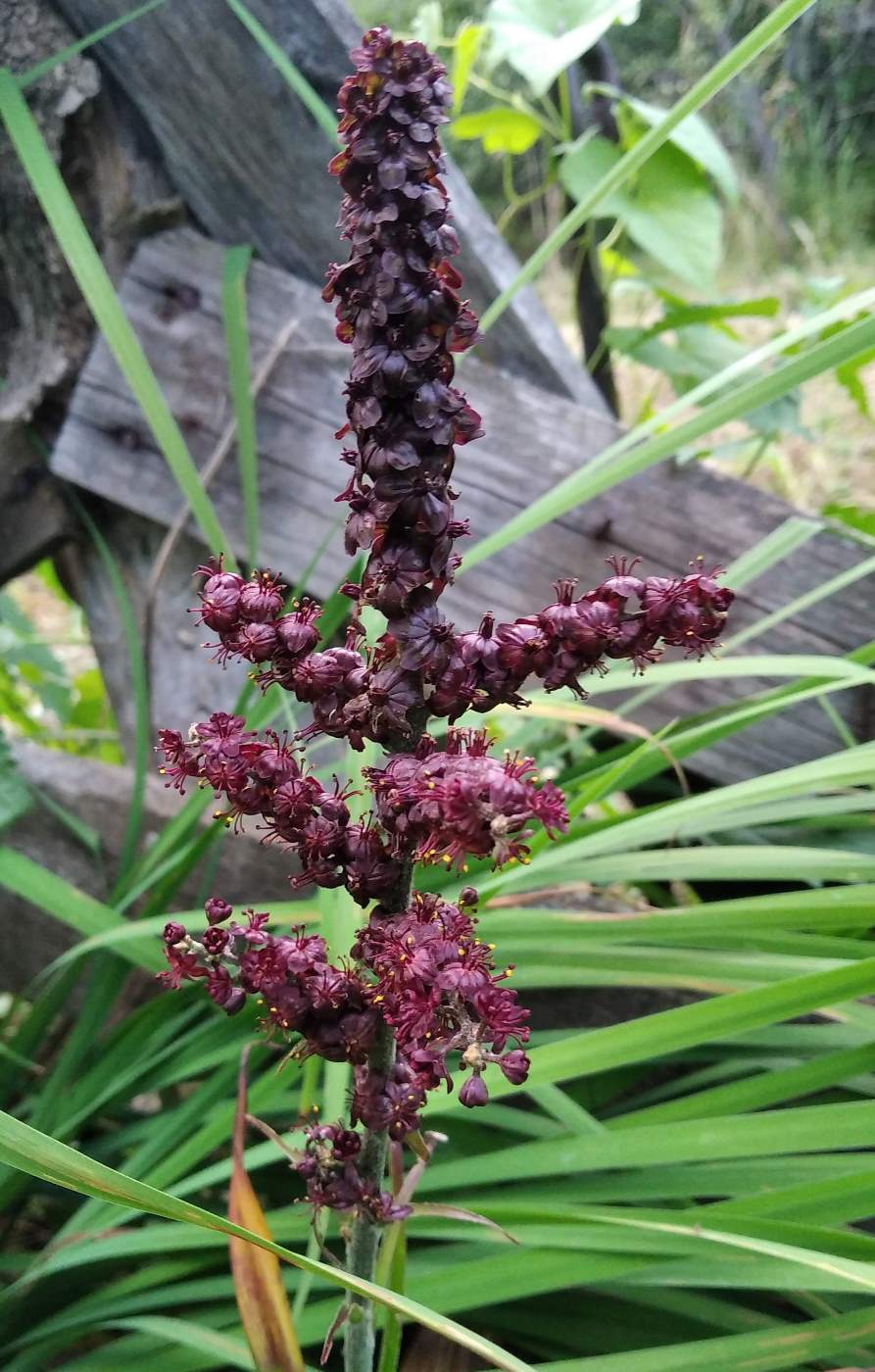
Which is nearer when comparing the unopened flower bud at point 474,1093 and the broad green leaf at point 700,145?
the unopened flower bud at point 474,1093

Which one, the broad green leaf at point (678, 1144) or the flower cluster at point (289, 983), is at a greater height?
the broad green leaf at point (678, 1144)

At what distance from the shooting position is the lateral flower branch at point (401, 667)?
377mm

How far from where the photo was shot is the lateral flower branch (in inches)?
14.9

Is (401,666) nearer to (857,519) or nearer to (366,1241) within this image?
(366,1241)

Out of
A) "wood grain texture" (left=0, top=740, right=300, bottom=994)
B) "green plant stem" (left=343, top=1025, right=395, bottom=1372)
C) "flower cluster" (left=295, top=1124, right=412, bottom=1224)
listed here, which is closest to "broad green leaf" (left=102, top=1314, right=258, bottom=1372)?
"green plant stem" (left=343, top=1025, right=395, bottom=1372)

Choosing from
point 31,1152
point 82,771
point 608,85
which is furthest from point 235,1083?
point 608,85

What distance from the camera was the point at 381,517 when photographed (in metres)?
0.40

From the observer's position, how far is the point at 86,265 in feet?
2.65

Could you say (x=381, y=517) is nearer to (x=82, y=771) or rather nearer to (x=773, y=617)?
(x=773, y=617)

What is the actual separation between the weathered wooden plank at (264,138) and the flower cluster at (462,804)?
2.83 feet

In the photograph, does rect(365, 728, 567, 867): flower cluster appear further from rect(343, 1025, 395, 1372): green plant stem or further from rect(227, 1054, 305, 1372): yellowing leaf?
rect(227, 1054, 305, 1372): yellowing leaf

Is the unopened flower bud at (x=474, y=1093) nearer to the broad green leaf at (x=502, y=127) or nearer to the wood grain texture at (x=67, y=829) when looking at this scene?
the wood grain texture at (x=67, y=829)

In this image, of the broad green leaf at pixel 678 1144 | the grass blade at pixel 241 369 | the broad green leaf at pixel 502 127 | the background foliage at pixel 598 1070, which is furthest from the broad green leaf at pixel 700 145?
the broad green leaf at pixel 678 1144

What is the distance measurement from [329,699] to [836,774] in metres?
0.48
